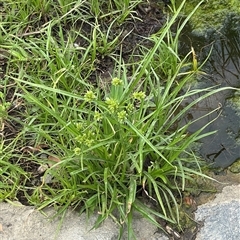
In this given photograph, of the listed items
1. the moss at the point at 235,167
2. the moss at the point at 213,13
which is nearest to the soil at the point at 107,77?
the moss at the point at 235,167

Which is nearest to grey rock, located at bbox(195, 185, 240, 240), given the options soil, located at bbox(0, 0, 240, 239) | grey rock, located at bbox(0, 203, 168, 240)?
soil, located at bbox(0, 0, 240, 239)

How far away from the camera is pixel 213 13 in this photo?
8.39ft

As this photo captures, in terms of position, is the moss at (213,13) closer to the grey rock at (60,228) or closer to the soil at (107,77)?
the soil at (107,77)

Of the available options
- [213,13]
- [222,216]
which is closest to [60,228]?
[222,216]

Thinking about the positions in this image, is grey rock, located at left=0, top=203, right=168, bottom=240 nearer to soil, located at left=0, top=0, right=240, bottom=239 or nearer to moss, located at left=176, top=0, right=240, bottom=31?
soil, located at left=0, top=0, right=240, bottom=239

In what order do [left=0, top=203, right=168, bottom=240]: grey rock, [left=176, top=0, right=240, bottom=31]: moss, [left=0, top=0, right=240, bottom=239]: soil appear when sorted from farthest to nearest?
[left=176, top=0, right=240, bottom=31]: moss
[left=0, top=0, right=240, bottom=239]: soil
[left=0, top=203, right=168, bottom=240]: grey rock

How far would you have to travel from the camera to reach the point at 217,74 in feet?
7.54

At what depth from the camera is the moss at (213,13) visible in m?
2.52

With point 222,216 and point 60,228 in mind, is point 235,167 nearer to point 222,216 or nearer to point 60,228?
point 222,216

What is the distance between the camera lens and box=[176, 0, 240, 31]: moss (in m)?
2.52

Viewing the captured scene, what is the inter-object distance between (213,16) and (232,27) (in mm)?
134

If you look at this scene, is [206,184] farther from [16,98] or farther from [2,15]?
[2,15]

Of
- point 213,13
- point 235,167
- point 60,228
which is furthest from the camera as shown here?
point 213,13

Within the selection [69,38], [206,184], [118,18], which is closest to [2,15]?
[69,38]
